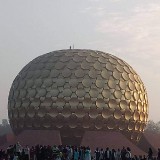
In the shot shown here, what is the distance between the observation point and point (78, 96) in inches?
1097

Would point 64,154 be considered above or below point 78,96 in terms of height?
below

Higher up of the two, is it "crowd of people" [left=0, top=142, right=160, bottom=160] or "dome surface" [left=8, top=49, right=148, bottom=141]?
"dome surface" [left=8, top=49, right=148, bottom=141]

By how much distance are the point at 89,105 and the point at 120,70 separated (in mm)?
4181

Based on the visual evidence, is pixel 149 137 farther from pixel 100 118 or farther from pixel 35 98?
pixel 35 98

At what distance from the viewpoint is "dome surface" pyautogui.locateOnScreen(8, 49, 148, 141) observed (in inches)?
1098

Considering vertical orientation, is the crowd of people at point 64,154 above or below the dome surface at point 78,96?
below

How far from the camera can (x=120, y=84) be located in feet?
95.9

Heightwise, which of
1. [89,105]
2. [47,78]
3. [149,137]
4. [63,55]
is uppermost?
[63,55]

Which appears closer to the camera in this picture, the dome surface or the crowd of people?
the crowd of people

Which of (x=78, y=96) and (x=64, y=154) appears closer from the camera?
(x=64, y=154)

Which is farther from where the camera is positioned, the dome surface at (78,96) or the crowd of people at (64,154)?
the dome surface at (78,96)

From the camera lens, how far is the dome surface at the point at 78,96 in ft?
91.5

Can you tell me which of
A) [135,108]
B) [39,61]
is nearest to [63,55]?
[39,61]

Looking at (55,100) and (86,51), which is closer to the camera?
(55,100)
